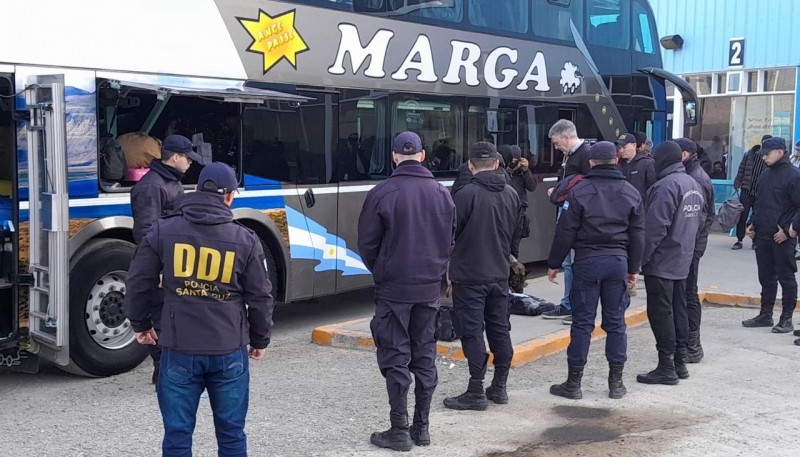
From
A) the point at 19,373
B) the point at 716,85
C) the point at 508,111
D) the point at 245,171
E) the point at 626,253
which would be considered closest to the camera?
the point at 626,253

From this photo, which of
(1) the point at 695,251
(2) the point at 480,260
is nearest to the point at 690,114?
(1) the point at 695,251

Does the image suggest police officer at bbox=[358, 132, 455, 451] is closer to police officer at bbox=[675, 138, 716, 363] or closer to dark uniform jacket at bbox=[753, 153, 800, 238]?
police officer at bbox=[675, 138, 716, 363]

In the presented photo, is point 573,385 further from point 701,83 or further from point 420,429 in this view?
point 701,83

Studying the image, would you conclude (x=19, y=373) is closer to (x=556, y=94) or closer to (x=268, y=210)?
(x=268, y=210)

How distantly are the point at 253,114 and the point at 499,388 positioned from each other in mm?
3495

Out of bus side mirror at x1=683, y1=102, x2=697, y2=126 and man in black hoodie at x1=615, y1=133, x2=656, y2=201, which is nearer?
man in black hoodie at x1=615, y1=133, x2=656, y2=201

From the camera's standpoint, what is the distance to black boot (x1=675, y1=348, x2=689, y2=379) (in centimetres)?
695

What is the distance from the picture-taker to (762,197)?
28.5 ft

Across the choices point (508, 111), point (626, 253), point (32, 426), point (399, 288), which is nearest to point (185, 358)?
point (399, 288)

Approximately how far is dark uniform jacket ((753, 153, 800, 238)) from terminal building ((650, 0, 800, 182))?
9675 mm

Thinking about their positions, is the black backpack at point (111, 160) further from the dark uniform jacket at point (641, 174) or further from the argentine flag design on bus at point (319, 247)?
the dark uniform jacket at point (641, 174)

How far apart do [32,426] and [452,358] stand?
3288 mm

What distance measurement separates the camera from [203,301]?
4020 mm

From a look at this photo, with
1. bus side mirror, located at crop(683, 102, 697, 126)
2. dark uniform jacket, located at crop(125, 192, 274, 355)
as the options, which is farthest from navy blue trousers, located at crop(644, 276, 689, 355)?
bus side mirror, located at crop(683, 102, 697, 126)
